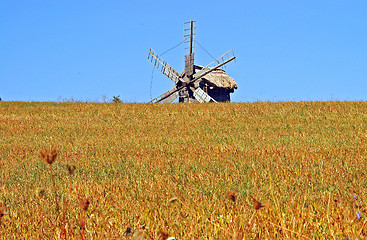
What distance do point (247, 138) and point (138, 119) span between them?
6.62m

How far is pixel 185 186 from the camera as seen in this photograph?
4.55m

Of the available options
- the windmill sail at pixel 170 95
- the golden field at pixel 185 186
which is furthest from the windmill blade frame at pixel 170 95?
the golden field at pixel 185 186

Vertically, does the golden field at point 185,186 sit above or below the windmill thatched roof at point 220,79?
below

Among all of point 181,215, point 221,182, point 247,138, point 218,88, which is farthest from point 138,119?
point 218,88

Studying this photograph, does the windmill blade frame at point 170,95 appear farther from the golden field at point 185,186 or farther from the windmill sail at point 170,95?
the golden field at point 185,186

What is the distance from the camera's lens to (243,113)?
51.7ft

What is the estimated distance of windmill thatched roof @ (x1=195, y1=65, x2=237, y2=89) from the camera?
116 ft

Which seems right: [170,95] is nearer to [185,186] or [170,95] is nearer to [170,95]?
[170,95]

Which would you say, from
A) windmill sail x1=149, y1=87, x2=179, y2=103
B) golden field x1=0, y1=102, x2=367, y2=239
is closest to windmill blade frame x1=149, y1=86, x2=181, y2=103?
windmill sail x1=149, y1=87, x2=179, y2=103

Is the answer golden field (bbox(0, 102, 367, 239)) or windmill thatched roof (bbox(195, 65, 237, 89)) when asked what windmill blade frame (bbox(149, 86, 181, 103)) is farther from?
golden field (bbox(0, 102, 367, 239))

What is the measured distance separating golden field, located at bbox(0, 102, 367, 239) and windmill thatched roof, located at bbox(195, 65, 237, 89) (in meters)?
22.5

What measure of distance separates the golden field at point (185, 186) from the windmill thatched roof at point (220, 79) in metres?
22.5

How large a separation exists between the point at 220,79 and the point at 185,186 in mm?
32349

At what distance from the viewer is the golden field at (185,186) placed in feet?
9.77
